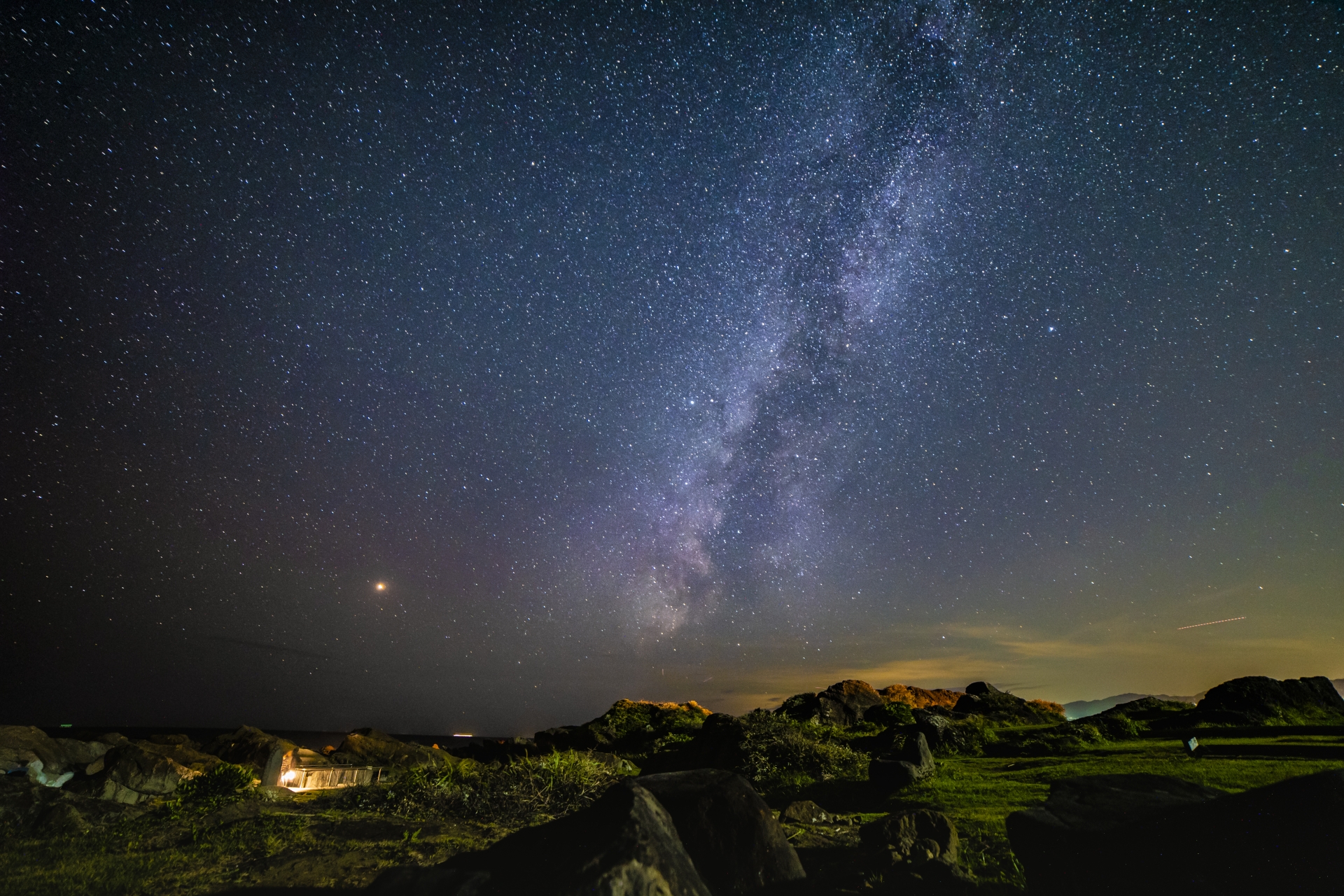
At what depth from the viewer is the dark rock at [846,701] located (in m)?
34.4

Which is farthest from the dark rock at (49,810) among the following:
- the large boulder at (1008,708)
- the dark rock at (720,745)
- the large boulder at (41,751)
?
the large boulder at (1008,708)

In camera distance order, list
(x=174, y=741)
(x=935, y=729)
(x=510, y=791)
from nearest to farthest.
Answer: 1. (x=510, y=791)
2. (x=935, y=729)
3. (x=174, y=741)

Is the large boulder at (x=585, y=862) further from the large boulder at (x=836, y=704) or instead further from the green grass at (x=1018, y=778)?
the large boulder at (x=836, y=704)

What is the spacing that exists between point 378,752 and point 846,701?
86.3 feet

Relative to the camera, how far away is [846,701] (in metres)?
36.1

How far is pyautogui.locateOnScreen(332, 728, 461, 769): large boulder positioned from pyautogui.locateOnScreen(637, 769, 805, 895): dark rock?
24114 millimetres

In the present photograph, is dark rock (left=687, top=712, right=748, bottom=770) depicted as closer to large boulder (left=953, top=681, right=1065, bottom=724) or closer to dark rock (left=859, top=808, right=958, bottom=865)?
dark rock (left=859, top=808, right=958, bottom=865)

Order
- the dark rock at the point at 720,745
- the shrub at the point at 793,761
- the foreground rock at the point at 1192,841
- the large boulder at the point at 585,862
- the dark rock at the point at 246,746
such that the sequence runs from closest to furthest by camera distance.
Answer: the large boulder at the point at 585,862 < the foreground rock at the point at 1192,841 < the shrub at the point at 793,761 < the dark rock at the point at 720,745 < the dark rock at the point at 246,746

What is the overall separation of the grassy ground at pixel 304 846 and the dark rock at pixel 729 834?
28.2 inches

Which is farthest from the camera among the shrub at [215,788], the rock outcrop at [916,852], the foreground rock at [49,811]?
the shrub at [215,788]

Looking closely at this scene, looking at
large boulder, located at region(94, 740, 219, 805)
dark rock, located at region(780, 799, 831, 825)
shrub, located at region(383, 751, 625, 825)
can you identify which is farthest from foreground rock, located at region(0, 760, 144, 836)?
dark rock, located at region(780, 799, 831, 825)

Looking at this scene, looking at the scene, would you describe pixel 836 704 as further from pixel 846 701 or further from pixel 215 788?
pixel 215 788

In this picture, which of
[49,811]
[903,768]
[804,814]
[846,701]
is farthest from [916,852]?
[846,701]

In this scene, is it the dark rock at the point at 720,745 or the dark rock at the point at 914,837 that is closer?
the dark rock at the point at 914,837
